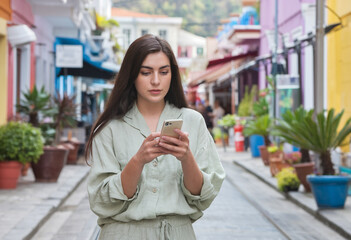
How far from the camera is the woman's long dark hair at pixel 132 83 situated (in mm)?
3102

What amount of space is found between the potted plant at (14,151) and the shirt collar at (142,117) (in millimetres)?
9037

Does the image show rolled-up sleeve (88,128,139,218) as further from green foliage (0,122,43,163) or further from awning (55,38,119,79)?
awning (55,38,119,79)

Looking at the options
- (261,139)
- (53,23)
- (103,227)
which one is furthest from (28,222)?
(53,23)

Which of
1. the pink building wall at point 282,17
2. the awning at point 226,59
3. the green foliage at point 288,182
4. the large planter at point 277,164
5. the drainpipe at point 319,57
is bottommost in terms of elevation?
the green foliage at point 288,182

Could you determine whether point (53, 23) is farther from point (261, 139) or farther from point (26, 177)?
point (26, 177)

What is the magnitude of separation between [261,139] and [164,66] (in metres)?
18.2

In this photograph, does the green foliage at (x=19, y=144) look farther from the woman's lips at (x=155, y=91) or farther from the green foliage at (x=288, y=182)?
the woman's lips at (x=155, y=91)

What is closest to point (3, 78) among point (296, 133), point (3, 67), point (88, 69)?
point (3, 67)

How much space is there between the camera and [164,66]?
310 centimetres

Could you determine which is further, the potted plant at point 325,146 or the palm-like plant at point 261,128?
the palm-like plant at point 261,128

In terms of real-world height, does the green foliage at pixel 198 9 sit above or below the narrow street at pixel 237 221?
above

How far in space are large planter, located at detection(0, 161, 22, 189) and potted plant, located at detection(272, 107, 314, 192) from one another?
169 inches

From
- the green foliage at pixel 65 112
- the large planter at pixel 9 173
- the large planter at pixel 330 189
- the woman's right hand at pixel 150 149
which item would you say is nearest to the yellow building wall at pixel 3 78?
the green foliage at pixel 65 112

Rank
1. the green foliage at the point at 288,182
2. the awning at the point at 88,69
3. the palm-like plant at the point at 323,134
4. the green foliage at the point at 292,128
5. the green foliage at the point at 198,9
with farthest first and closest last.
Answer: the green foliage at the point at 198,9, the awning at the point at 88,69, the green foliage at the point at 288,182, the green foliage at the point at 292,128, the palm-like plant at the point at 323,134
